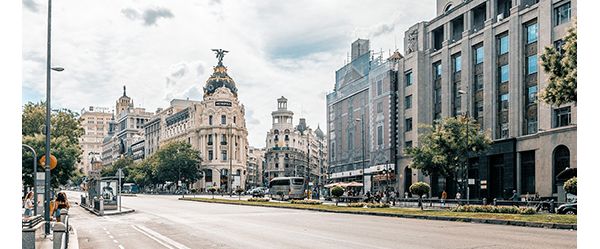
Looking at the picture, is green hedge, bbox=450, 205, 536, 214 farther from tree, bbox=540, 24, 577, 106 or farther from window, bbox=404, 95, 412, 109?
window, bbox=404, 95, 412, 109

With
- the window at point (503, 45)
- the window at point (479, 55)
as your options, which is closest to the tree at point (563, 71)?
the window at point (503, 45)

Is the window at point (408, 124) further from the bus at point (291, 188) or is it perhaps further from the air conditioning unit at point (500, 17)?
the air conditioning unit at point (500, 17)

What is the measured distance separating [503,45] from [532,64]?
5267 millimetres

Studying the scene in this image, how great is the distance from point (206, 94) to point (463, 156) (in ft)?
378

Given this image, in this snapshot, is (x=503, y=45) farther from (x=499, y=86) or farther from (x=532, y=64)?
(x=532, y=64)

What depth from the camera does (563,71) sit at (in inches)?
1201

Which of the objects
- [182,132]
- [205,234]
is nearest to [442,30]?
[205,234]

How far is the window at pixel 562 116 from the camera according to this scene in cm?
5056

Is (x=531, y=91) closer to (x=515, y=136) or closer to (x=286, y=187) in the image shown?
(x=515, y=136)

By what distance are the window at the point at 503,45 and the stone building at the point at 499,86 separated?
3.7 inches

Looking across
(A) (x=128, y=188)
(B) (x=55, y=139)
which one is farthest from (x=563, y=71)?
(A) (x=128, y=188)

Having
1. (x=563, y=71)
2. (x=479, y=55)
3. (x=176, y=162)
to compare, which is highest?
(x=479, y=55)

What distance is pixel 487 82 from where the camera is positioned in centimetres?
6331
